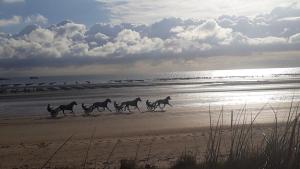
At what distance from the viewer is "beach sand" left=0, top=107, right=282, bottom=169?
11859mm

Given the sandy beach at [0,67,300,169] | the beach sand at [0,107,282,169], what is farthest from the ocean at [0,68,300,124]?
the beach sand at [0,107,282,169]

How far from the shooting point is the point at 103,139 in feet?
53.5

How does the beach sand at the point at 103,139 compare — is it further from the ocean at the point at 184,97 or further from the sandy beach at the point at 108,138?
the ocean at the point at 184,97

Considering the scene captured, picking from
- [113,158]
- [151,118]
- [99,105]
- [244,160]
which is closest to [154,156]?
[113,158]

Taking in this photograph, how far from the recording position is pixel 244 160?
532cm

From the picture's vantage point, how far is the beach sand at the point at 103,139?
11859 millimetres

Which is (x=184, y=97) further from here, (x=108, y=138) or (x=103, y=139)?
(x=103, y=139)

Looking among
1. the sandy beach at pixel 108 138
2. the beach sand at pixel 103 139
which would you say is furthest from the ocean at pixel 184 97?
the beach sand at pixel 103 139

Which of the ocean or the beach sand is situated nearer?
the beach sand

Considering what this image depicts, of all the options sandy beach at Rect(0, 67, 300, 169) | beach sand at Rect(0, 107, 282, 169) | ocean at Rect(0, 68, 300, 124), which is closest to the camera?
sandy beach at Rect(0, 67, 300, 169)

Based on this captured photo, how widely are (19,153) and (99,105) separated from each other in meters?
15.2

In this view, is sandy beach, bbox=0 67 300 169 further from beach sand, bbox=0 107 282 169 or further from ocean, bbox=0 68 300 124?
ocean, bbox=0 68 300 124

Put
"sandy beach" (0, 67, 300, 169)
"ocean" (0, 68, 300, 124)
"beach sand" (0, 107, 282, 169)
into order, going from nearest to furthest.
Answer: "sandy beach" (0, 67, 300, 169)
"beach sand" (0, 107, 282, 169)
"ocean" (0, 68, 300, 124)

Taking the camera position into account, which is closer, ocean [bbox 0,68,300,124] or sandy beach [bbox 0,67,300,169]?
sandy beach [bbox 0,67,300,169]
